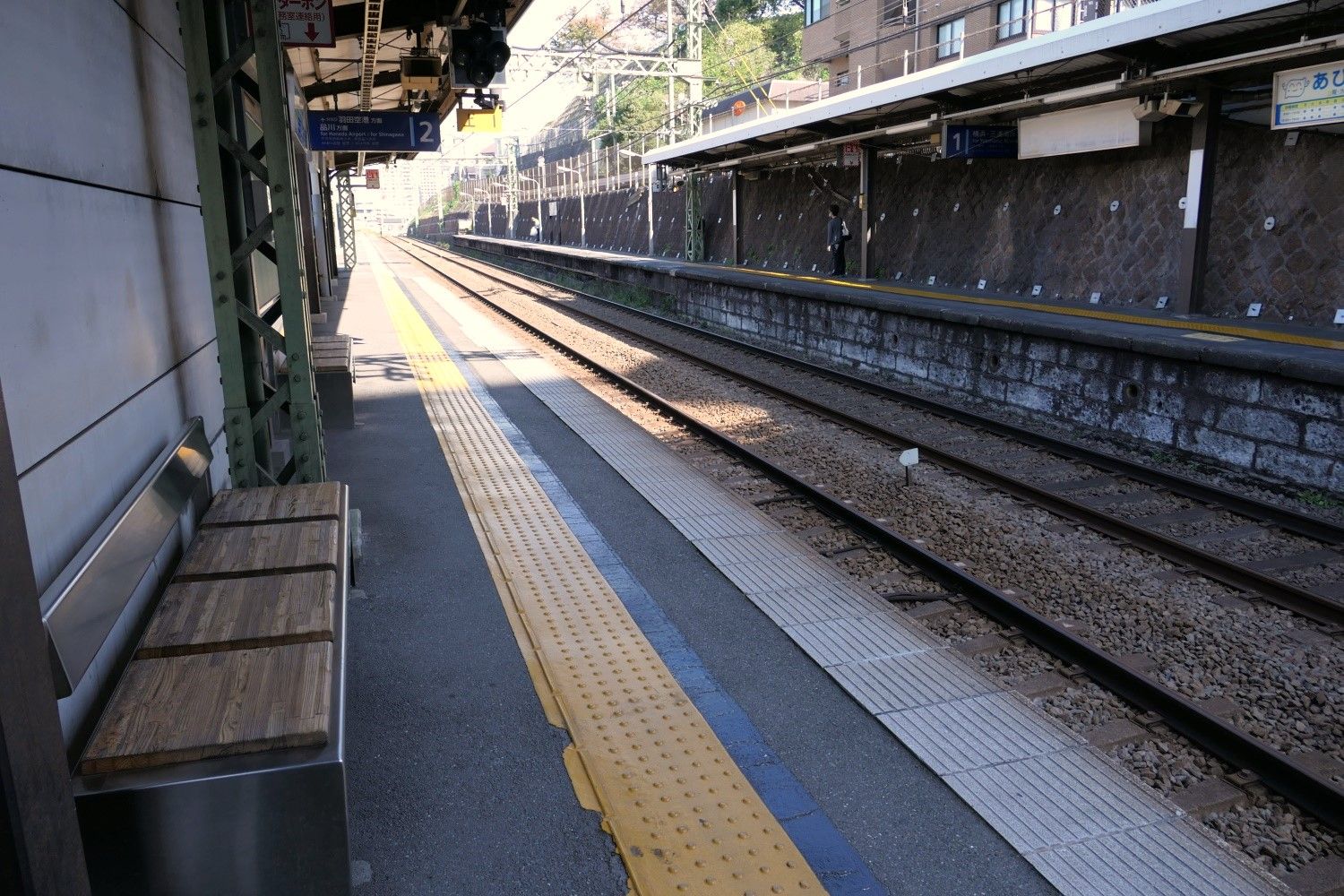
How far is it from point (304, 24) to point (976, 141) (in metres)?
9.97

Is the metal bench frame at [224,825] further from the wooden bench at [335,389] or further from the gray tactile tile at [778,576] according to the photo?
the wooden bench at [335,389]

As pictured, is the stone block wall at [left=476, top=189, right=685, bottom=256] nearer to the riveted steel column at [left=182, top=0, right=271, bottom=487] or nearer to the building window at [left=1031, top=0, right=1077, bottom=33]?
the building window at [left=1031, top=0, right=1077, bottom=33]

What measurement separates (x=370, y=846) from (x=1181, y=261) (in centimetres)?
1200

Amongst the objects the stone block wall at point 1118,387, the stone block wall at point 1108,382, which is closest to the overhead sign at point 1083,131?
the stone block wall at point 1108,382

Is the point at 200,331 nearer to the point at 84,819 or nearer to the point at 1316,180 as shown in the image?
the point at 84,819

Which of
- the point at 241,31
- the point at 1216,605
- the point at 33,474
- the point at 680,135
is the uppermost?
the point at 680,135

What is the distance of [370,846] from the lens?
9.84 ft

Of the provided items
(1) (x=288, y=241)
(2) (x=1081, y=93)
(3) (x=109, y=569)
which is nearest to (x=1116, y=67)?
(2) (x=1081, y=93)

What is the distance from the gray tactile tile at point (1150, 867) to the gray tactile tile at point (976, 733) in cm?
51

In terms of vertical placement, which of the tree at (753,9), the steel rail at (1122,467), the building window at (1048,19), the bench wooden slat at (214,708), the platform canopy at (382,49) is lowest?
the steel rail at (1122,467)

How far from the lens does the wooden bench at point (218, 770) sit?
2.34 meters

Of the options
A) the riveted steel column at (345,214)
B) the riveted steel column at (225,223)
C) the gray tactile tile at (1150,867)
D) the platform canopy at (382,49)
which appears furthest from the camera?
the riveted steel column at (345,214)

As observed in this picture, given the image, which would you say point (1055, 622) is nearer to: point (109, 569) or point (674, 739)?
point (674, 739)

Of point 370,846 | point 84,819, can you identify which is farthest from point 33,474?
point 370,846
